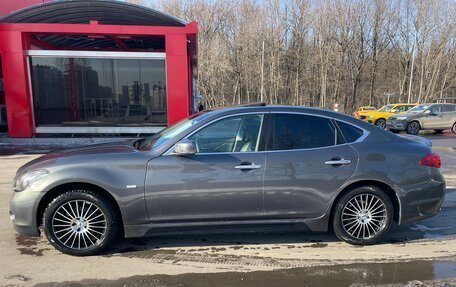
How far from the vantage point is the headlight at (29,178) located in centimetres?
398

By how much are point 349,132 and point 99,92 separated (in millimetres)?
13293

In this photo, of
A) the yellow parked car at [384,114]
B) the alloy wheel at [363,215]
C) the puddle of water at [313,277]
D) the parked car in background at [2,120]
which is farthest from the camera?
the yellow parked car at [384,114]

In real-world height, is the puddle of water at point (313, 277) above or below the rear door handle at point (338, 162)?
below

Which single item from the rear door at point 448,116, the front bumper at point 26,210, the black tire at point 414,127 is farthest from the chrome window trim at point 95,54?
the rear door at point 448,116

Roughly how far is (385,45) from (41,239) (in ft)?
160

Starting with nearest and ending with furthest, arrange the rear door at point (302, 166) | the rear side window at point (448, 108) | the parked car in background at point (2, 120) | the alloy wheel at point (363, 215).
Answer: the rear door at point (302, 166)
the alloy wheel at point (363, 215)
the parked car in background at point (2, 120)
the rear side window at point (448, 108)

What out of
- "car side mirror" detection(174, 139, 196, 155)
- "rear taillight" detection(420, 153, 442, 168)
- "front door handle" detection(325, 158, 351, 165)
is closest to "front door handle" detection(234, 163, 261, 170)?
"car side mirror" detection(174, 139, 196, 155)

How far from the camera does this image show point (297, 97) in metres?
47.0

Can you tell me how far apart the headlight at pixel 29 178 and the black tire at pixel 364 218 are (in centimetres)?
335

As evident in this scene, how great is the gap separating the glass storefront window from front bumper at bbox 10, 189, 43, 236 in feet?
39.1

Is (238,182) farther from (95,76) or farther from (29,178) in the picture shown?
(95,76)

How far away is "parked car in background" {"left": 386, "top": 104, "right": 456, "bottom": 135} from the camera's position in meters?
19.1

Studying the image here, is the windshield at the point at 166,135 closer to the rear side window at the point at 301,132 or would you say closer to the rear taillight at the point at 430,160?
the rear side window at the point at 301,132

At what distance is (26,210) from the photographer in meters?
3.98
